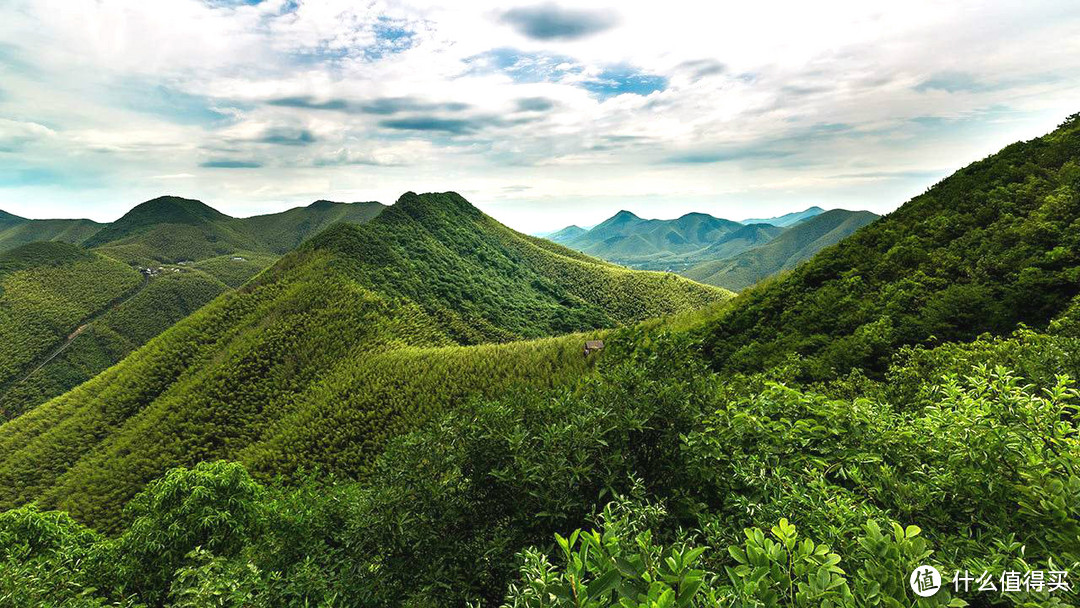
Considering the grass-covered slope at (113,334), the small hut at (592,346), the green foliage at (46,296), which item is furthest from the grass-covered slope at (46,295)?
the small hut at (592,346)

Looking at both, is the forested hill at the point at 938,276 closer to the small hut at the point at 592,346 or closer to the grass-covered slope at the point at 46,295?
the small hut at the point at 592,346

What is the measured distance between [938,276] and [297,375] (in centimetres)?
5243

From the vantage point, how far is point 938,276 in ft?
57.0

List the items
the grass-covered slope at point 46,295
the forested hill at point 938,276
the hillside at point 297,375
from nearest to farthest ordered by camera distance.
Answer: the forested hill at point 938,276 → the hillside at point 297,375 → the grass-covered slope at point 46,295

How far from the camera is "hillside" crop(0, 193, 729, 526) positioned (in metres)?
35.0

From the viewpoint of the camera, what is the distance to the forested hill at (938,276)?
14.3 metres

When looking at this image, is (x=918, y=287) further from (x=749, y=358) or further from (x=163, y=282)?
(x=163, y=282)

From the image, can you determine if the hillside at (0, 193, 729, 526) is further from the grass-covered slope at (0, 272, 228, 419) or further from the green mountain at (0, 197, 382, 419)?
the green mountain at (0, 197, 382, 419)

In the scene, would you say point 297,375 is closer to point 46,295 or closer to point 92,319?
point 92,319

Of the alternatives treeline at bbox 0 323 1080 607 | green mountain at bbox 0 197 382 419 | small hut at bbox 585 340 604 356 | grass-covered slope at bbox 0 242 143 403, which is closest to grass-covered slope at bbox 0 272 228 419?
green mountain at bbox 0 197 382 419

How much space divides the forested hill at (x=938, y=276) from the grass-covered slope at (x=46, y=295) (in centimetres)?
13512

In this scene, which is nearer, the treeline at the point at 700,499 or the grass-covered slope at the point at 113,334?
the treeline at the point at 700,499

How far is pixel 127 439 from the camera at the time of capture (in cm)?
4219

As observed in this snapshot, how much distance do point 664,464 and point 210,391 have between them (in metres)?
53.3
